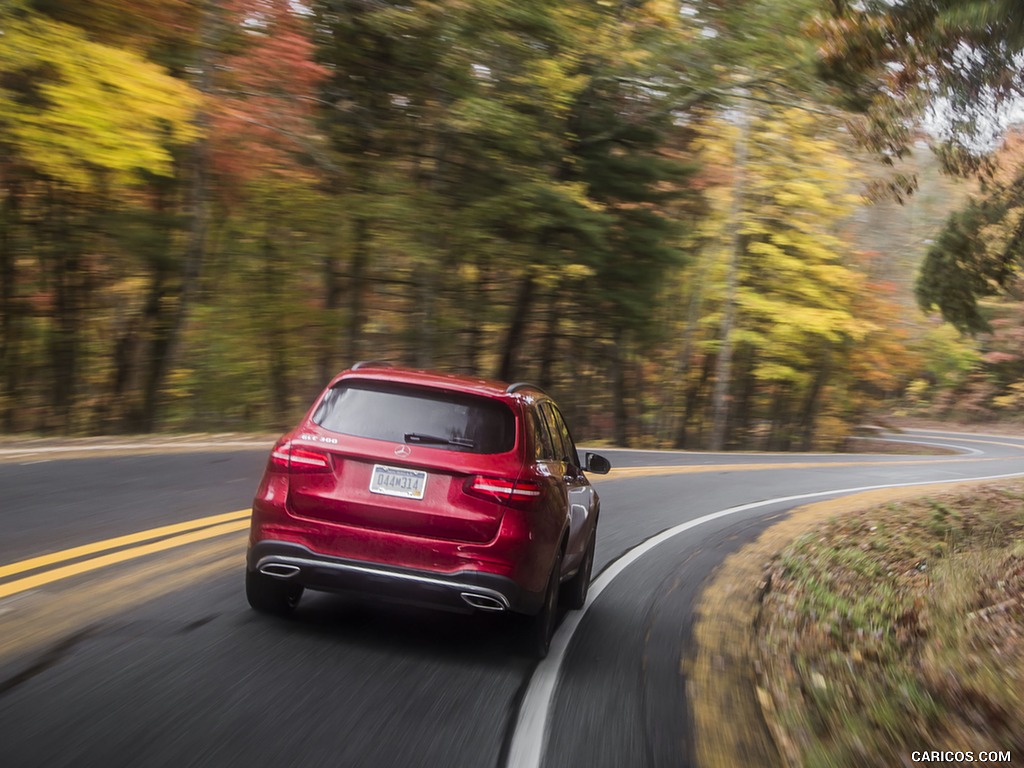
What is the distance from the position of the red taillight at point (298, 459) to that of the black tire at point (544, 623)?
1613 mm

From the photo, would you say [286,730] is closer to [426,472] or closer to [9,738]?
[9,738]

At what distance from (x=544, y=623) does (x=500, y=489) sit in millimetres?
1033

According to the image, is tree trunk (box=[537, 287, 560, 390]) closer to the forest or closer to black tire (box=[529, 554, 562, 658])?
the forest

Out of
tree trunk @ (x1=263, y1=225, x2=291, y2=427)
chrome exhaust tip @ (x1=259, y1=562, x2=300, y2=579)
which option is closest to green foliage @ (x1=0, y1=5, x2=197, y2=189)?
tree trunk @ (x1=263, y1=225, x2=291, y2=427)

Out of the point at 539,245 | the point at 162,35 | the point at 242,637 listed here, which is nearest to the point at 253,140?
the point at 162,35

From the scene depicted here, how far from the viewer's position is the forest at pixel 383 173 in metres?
14.9

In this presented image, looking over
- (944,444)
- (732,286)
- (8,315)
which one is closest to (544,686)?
(8,315)

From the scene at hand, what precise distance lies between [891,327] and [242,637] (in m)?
33.8

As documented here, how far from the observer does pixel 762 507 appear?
17141mm

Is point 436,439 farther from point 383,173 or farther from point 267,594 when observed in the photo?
point 383,173

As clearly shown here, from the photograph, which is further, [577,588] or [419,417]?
[577,588]

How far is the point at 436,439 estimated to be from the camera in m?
6.08

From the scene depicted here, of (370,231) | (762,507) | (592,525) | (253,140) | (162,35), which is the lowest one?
(762,507)

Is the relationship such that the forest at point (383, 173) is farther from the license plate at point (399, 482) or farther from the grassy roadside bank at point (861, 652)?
the license plate at point (399, 482)
